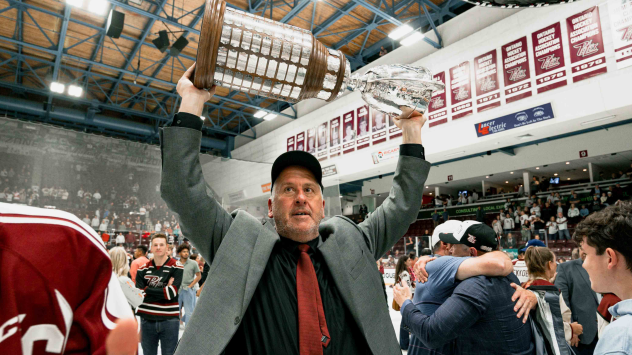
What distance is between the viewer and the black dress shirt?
4.15 feet

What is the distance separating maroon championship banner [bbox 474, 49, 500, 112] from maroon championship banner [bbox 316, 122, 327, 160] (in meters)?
6.26

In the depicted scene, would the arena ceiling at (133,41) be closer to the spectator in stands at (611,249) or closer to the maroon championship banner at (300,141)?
the maroon championship banner at (300,141)

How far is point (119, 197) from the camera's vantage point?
8930mm

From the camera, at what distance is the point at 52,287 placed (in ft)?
1.88

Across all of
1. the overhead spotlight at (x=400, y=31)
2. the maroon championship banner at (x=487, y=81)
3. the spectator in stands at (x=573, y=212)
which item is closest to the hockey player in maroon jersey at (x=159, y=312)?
the overhead spotlight at (x=400, y=31)

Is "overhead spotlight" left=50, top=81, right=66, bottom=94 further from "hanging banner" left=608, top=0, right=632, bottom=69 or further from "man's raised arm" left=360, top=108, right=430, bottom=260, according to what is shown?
"hanging banner" left=608, top=0, right=632, bottom=69

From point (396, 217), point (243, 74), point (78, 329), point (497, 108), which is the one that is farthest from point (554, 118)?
point (78, 329)

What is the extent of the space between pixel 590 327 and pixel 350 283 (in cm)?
345

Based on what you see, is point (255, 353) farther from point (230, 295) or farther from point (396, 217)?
point (396, 217)

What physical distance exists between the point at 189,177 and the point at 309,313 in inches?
23.6

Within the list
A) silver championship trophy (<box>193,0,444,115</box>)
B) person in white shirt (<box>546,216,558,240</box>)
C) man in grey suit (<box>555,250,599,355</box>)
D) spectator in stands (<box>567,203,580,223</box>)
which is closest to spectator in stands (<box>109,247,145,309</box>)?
silver championship trophy (<box>193,0,444,115</box>)

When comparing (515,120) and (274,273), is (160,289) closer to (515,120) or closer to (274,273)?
(274,273)

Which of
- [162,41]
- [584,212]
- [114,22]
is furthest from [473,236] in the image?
[584,212]

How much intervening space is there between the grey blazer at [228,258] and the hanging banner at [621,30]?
373 inches
